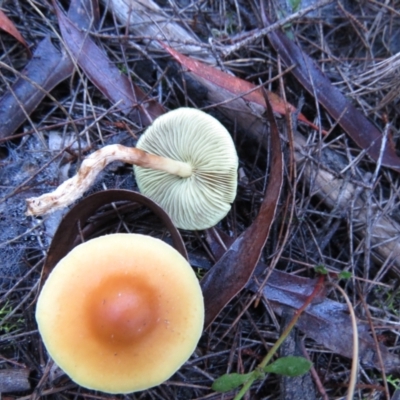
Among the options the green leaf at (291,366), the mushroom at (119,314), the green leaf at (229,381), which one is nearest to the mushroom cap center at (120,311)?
the mushroom at (119,314)

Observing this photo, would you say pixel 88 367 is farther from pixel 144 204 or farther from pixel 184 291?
pixel 144 204

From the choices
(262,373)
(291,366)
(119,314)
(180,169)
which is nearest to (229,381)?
(262,373)

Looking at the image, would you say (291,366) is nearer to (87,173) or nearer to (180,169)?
(180,169)

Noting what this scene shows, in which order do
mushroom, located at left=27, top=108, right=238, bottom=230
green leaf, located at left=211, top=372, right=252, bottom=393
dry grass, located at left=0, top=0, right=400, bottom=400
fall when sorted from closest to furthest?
green leaf, located at left=211, top=372, right=252, bottom=393
mushroom, located at left=27, top=108, right=238, bottom=230
dry grass, located at left=0, top=0, right=400, bottom=400

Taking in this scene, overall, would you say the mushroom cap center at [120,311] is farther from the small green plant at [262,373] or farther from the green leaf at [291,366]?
the green leaf at [291,366]

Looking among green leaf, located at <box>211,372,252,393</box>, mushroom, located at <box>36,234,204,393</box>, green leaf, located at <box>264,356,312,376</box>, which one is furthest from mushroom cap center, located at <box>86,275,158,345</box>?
green leaf, located at <box>264,356,312,376</box>

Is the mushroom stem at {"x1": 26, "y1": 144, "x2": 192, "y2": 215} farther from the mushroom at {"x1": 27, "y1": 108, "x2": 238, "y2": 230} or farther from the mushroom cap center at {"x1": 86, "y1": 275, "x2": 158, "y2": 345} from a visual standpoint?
the mushroom cap center at {"x1": 86, "y1": 275, "x2": 158, "y2": 345}
